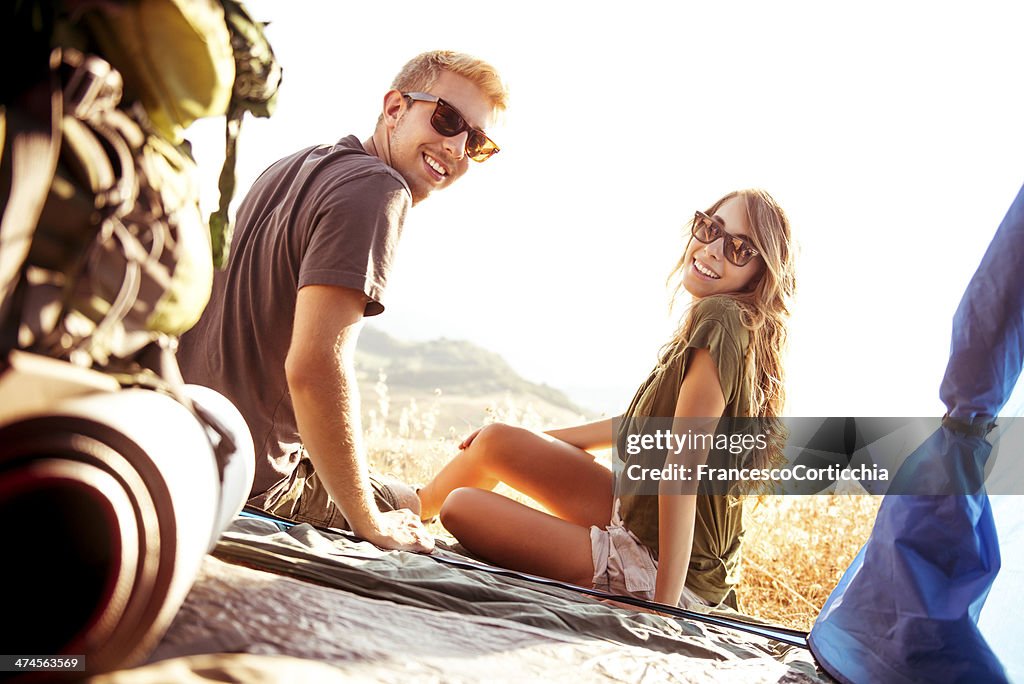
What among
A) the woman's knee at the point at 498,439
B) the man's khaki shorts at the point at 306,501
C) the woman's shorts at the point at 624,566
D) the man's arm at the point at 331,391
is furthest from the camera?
the woman's knee at the point at 498,439

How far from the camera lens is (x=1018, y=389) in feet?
5.67

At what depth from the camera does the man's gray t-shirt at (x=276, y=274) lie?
79.5 inches

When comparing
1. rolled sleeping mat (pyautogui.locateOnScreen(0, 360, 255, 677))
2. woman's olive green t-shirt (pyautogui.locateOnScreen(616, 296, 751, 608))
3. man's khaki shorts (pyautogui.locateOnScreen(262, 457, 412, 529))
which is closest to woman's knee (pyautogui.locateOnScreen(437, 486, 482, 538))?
man's khaki shorts (pyautogui.locateOnScreen(262, 457, 412, 529))

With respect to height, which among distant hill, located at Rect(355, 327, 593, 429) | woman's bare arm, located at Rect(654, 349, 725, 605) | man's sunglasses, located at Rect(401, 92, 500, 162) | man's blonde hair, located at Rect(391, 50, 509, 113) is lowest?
woman's bare arm, located at Rect(654, 349, 725, 605)

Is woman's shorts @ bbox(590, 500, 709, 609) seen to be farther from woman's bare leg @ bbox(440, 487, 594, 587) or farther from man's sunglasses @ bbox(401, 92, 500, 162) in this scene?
man's sunglasses @ bbox(401, 92, 500, 162)

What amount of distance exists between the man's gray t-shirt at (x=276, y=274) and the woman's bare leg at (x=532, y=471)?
83 cm

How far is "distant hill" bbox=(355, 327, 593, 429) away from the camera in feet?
53.6

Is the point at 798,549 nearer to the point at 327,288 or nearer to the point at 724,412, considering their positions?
the point at 724,412

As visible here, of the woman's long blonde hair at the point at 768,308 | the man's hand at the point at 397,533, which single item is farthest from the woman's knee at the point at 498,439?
the man's hand at the point at 397,533

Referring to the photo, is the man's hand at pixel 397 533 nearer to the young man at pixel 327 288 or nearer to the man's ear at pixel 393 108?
the young man at pixel 327 288

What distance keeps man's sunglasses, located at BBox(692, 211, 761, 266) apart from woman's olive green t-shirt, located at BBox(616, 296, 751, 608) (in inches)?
9.6

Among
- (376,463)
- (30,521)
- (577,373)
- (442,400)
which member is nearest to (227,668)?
(30,521)

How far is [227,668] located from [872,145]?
1474 cm

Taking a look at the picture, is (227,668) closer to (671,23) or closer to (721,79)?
(721,79)
